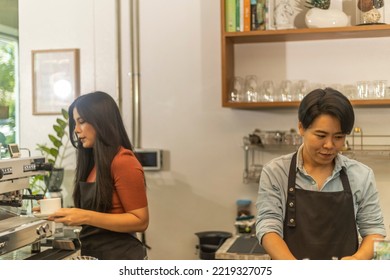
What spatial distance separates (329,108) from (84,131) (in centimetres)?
68

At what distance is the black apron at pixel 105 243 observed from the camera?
160 cm

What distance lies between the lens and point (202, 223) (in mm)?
2320

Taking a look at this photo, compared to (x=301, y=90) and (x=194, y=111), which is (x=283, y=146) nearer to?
(x=301, y=90)

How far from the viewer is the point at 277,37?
2240 millimetres

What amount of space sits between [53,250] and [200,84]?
102 centimetres

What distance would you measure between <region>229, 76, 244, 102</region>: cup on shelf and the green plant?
37 centimetres

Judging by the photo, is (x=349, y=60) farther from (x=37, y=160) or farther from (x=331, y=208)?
(x=37, y=160)

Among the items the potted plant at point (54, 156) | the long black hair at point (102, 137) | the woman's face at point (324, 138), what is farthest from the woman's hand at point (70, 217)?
the potted plant at point (54, 156)

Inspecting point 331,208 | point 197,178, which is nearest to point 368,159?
point 197,178

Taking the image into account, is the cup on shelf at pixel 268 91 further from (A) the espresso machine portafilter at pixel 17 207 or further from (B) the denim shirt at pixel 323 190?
(A) the espresso machine portafilter at pixel 17 207

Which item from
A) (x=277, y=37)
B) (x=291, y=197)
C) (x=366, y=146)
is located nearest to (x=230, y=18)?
(x=277, y=37)

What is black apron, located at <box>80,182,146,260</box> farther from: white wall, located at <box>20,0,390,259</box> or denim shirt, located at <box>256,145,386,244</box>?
white wall, located at <box>20,0,390,259</box>

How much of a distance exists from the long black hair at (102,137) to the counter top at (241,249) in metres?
0.53

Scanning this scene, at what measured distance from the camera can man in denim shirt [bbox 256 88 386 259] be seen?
4.50ft
